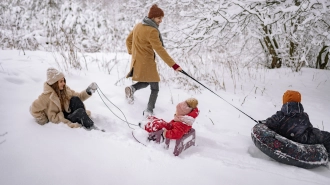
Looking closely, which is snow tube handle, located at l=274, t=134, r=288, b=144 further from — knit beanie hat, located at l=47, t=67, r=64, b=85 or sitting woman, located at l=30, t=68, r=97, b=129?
knit beanie hat, located at l=47, t=67, r=64, b=85

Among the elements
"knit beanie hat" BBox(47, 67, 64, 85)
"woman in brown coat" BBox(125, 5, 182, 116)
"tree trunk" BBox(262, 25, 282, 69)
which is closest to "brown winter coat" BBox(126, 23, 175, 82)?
"woman in brown coat" BBox(125, 5, 182, 116)

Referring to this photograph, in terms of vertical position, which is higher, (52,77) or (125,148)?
(52,77)

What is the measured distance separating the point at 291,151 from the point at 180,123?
49.7 inches

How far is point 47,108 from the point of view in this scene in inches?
106

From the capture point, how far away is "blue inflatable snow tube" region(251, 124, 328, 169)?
2.38 m

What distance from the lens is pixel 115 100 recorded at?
12.7 ft

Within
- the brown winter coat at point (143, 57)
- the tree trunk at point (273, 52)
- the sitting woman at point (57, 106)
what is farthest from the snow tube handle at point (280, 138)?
the tree trunk at point (273, 52)

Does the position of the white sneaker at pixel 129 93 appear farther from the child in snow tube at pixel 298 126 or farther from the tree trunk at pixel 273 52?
the tree trunk at pixel 273 52

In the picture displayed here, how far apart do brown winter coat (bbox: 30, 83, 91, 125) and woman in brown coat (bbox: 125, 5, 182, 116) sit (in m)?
1.15

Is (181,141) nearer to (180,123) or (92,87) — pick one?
(180,123)

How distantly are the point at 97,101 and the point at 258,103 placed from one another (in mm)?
3060

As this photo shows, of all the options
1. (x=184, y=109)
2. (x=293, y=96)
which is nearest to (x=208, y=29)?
(x=293, y=96)

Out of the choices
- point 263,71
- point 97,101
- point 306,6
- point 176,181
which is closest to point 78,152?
point 176,181

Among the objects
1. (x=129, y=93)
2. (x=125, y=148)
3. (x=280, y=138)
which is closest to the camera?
(x=125, y=148)
